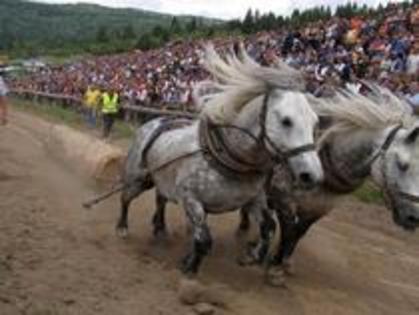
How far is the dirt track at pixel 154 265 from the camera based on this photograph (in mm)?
6840

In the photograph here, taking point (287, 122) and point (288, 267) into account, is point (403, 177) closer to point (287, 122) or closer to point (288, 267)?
point (287, 122)

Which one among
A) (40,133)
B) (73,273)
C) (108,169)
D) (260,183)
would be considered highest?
(260,183)

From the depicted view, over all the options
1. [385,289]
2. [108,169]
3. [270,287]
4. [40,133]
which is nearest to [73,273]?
[270,287]

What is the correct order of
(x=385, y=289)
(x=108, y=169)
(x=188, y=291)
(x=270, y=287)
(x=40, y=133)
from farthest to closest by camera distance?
(x=40, y=133) < (x=108, y=169) < (x=385, y=289) < (x=270, y=287) < (x=188, y=291)

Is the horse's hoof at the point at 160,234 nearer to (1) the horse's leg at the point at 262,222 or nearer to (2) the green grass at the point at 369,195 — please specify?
(1) the horse's leg at the point at 262,222

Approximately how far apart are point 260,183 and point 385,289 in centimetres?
187

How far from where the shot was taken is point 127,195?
9.19 m

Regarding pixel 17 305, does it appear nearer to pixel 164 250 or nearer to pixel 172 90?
pixel 164 250

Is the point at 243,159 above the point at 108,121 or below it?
above

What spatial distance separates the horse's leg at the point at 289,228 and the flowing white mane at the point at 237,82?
1.19 m

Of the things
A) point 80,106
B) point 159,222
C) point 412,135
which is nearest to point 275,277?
point 412,135

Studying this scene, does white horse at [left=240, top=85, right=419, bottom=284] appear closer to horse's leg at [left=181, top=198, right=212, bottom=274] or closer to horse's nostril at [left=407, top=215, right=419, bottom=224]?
horse's nostril at [left=407, top=215, right=419, bottom=224]

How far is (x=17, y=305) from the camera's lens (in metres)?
6.26

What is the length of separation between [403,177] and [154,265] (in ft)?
8.61
